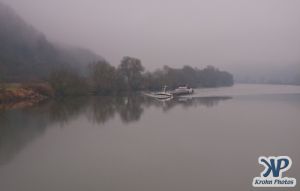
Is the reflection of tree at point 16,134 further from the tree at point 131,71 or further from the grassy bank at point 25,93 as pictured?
the tree at point 131,71

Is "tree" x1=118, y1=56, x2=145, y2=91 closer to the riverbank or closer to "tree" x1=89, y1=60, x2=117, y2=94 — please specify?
"tree" x1=89, y1=60, x2=117, y2=94

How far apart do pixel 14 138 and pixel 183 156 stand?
4.01 meters

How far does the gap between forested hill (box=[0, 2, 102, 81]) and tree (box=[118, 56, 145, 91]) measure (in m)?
7.23

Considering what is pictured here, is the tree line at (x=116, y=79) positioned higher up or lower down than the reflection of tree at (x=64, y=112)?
higher up

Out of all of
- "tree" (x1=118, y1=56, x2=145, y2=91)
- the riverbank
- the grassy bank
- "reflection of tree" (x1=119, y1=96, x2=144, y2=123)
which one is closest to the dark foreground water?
"reflection of tree" (x1=119, y1=96, x2=144, y2=123)

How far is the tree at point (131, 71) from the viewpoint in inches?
1239

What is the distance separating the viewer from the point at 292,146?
6348mm

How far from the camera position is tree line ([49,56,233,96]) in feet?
81.7

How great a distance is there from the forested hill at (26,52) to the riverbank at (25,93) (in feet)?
46.8

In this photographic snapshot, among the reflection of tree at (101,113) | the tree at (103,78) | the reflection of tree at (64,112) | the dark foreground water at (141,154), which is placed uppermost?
the tree at (103,78)

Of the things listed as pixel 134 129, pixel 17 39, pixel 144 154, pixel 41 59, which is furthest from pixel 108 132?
pixel 17 39

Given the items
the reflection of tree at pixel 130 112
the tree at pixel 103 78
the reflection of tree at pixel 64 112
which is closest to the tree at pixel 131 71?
the tree at pixel 103 78

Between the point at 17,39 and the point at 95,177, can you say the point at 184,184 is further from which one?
the point at 17,39

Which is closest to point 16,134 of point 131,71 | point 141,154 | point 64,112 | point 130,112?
point 141,154
